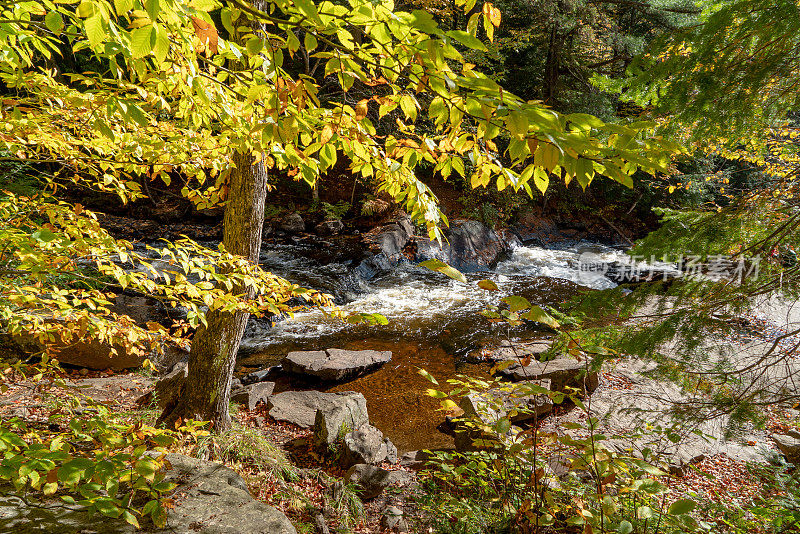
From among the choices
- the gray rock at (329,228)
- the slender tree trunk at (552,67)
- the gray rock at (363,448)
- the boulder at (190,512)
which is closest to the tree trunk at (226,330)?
the boulder at (190,512)

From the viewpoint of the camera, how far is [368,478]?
11.5 ft

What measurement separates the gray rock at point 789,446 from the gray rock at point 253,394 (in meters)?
6.64

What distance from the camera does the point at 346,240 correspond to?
12250mm

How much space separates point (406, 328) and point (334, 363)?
2381 millimetres

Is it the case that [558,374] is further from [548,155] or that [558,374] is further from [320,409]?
[548,155]

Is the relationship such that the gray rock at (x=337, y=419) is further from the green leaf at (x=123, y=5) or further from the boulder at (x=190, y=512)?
the green leaf at (x=123, y=5)

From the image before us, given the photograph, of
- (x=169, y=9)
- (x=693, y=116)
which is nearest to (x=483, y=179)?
(x=169, y=9)

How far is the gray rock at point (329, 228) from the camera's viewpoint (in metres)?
13.0

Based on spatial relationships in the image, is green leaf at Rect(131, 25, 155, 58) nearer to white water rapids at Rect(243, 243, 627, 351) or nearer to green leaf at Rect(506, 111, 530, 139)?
green leaf at Rect(506, 111, 530, 139)

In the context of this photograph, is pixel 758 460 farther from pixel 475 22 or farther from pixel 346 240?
Answer: pixel 346 240

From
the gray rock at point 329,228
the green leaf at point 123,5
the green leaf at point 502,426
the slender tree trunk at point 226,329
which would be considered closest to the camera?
the green leaf at point 123,5

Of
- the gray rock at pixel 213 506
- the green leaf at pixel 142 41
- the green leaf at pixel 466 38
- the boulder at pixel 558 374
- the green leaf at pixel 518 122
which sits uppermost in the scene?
the green leaf at pixel 466 38

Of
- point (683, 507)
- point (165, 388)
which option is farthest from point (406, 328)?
point (683, 507)

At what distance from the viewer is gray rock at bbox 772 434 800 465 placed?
14.9 feet
